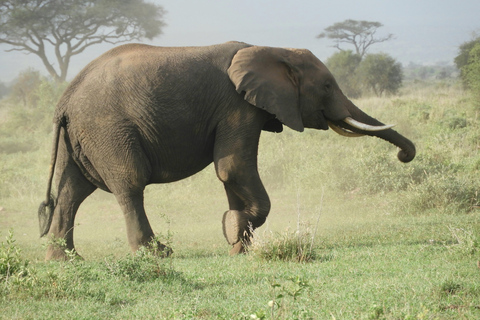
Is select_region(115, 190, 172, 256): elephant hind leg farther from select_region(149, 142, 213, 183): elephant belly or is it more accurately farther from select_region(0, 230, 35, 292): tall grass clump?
select_region(0, 230, 35, 292): tall grass clump

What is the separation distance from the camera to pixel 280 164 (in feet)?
58.6

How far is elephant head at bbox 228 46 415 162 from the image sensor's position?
844 cm

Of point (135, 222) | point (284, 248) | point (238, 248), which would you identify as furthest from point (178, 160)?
point (284, 248)

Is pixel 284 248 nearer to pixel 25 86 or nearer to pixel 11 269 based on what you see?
pixel 11 269

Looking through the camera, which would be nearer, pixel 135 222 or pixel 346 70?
pixel 135 222

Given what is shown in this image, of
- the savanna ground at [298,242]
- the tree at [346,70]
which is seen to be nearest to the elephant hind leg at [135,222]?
the savanna ground at [298,242]

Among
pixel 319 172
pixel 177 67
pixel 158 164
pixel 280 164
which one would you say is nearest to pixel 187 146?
pixel 158 164

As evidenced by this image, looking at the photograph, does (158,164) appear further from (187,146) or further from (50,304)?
(50,304)

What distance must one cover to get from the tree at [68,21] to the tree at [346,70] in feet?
35.9

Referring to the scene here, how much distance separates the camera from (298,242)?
765cm

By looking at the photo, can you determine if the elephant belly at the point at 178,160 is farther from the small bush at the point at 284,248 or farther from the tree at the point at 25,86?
the tree at the point at 25,86

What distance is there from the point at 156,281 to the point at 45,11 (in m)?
33.8

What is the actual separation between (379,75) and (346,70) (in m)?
3.75

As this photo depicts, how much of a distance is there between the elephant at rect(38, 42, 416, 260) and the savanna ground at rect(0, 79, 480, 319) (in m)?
0.70
